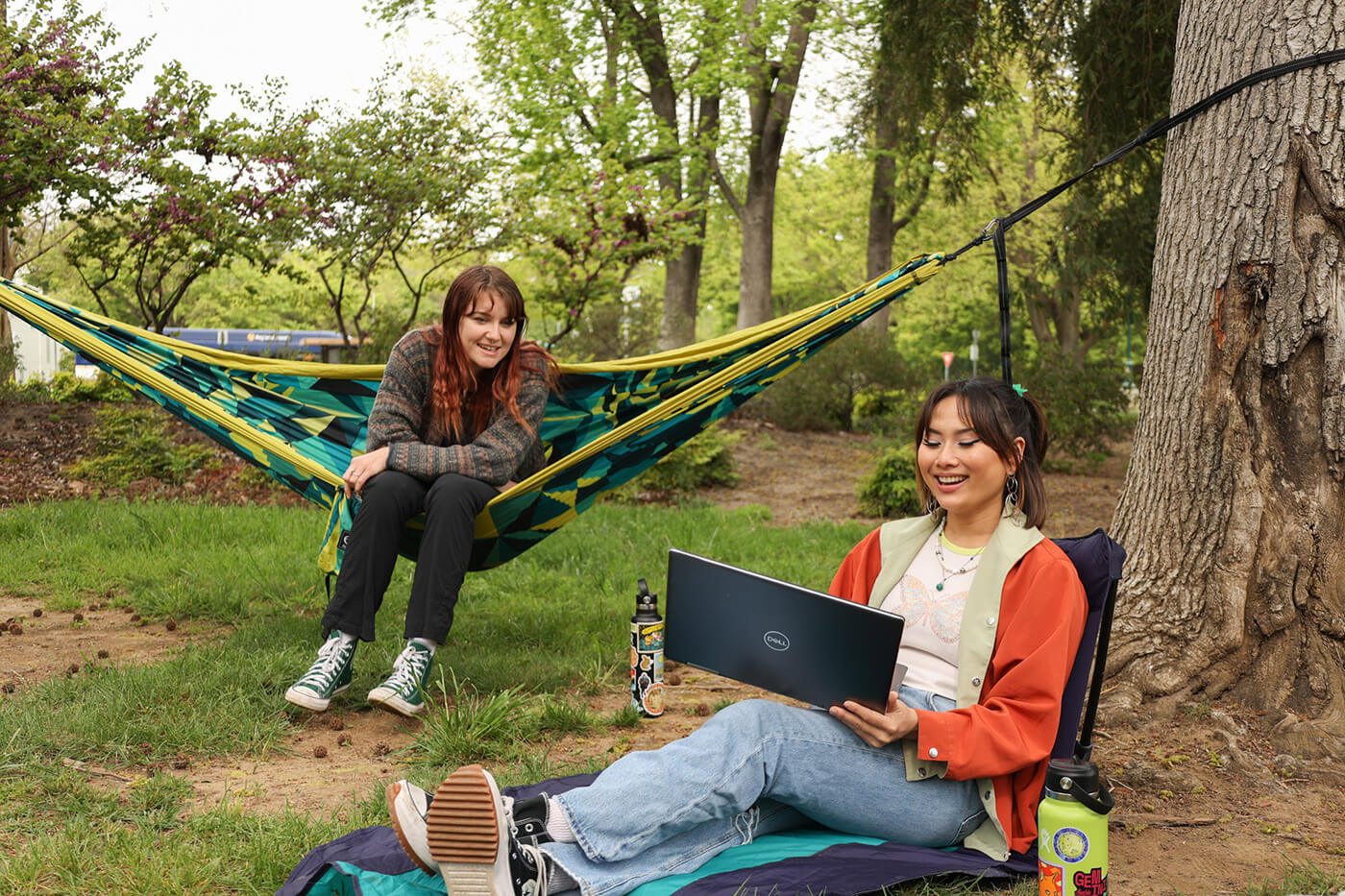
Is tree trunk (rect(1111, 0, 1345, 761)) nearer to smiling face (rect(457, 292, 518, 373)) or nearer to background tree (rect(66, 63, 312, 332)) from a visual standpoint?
smiling face (rect(457, 292, 518, 373))

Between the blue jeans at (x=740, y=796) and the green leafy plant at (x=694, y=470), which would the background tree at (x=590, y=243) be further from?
the blue jeans at (x=740, y=796)

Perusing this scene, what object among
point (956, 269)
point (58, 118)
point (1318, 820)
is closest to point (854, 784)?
point (1318, 820)

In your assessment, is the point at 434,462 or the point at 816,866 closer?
the point at 816,866

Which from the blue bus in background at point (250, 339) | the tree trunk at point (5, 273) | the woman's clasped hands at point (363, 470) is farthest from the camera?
the blue bus in background at point (250, 339)

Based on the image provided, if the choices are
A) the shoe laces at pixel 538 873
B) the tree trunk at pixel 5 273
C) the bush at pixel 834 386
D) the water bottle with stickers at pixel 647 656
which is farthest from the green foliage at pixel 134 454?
the bush at pixel 834 386

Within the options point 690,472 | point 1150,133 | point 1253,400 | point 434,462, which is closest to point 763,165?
point 690,472

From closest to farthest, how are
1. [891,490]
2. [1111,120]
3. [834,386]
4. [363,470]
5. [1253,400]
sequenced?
[1253,400] → [363,470] → [1111,120] → [891,490] → [834,386]

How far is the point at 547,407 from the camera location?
141 inches

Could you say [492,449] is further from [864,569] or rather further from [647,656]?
[864,569]

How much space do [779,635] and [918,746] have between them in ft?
0.98

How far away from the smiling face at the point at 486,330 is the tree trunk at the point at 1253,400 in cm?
174

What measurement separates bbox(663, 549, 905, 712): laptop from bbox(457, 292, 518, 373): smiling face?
122 cm

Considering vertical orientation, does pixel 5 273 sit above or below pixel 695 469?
above

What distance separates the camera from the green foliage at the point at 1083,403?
8.07 m
